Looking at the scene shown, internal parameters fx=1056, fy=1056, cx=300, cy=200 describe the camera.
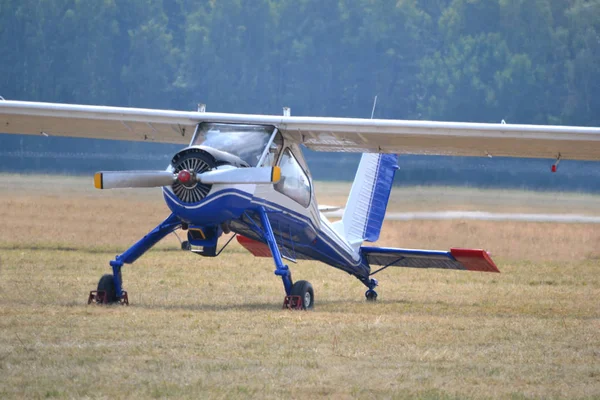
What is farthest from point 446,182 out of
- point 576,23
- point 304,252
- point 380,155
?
point 576,23

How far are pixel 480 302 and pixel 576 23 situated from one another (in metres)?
49.9

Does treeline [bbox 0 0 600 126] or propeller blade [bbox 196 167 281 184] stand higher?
treeline [bbox 0 0 600 126]

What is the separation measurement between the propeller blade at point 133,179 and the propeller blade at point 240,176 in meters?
0.34

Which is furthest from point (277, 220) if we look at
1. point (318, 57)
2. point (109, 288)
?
point (318, 57)

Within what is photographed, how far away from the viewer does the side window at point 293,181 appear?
12.3m

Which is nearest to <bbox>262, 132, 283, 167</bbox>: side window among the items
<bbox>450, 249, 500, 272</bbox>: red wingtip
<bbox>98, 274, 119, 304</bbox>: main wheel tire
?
<bbox>98, 274, 119, 304</bbox>: main wheel tire

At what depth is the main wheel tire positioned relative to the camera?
11492 mm

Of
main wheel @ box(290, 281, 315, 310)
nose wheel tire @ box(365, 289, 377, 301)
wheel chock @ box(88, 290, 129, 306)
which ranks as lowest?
nose wheel tire @ box(365, 289, 377, 301)

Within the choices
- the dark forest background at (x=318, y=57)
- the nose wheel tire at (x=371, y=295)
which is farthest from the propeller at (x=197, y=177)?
the dark forest background at (x=318, y=57)

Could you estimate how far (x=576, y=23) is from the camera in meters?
60.0

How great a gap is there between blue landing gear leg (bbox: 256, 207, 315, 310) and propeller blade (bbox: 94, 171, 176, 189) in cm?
128

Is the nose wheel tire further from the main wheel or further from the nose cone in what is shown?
the nose cone

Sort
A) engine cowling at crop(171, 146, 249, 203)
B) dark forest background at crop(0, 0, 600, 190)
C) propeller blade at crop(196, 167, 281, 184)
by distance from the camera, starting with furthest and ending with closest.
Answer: dark forest background at crop(0, 0, 600, 190), engine cowling at crop(171, 146, 249, 203), propeller blade at crop(196, 167, 281, 184)

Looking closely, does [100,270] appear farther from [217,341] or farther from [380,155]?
[217,341]
